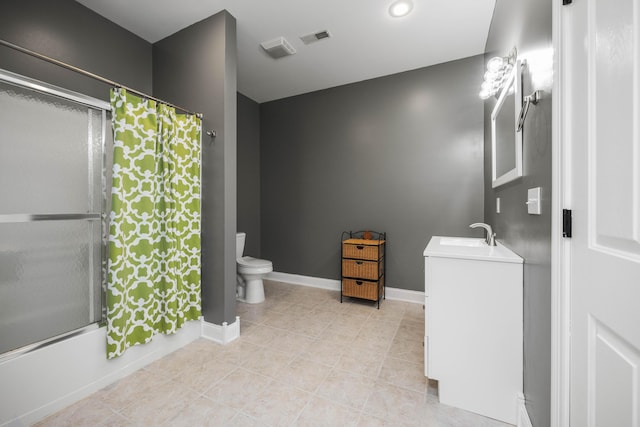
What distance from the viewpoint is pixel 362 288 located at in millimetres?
2795

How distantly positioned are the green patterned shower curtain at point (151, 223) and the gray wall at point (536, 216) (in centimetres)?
212

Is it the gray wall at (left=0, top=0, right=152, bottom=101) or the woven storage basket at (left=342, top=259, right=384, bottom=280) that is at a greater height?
the gray wall at (left=0, top=0, right=152, bottom=101)

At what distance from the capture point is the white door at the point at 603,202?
0.59 meters

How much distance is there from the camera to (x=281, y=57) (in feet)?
8.79

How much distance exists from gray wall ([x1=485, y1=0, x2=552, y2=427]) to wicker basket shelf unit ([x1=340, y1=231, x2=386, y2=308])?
144cm

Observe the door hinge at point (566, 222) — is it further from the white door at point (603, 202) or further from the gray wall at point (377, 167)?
the gray wall at point (377, 167)

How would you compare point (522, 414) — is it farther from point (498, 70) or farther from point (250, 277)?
point (250, 277)

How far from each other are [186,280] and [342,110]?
260 centimetres

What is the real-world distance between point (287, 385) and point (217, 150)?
175cm

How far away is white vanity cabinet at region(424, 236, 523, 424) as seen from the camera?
1.27 m

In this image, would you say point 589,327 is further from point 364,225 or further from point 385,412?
point 364,225

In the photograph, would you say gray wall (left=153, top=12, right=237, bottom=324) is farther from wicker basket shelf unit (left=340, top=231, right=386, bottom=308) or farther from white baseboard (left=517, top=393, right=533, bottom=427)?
white baseboard (left=517, top=393, right=533, bottom=427)

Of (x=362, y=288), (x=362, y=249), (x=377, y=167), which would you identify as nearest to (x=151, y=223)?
(x=362, y=249)

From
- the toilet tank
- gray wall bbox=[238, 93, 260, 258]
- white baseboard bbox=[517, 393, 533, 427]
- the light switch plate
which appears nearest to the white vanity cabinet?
white baseboard bbox=[517, 393, 533, 427]
